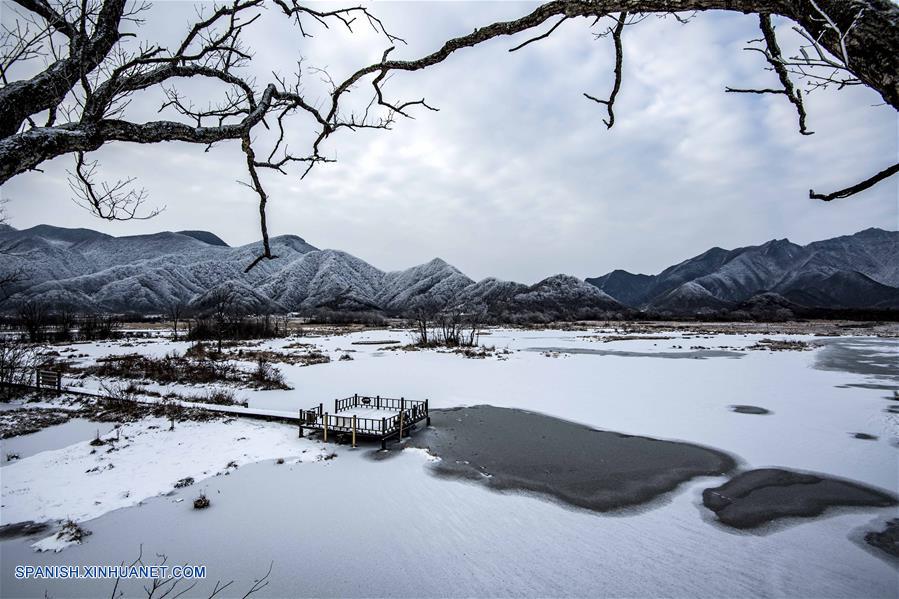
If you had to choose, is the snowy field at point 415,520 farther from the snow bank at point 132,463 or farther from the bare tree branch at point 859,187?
the bare tree branch at point 859,187

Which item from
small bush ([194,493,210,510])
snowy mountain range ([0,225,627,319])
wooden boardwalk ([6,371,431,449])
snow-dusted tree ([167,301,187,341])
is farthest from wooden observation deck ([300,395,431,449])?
snowy mountain range ([0,225,627,319])

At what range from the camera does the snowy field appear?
600 cm

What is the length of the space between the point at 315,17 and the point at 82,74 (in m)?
1.95

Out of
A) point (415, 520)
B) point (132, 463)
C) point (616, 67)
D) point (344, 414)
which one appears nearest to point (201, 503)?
point (132, 463)

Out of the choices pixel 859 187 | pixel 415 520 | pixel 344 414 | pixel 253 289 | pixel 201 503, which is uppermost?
pixel 253 289

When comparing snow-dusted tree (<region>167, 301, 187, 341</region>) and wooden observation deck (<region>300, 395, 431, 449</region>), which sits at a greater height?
snow-dusted tree (<region>167, 301, 187, 341</region>)

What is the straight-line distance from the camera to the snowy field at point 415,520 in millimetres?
6000

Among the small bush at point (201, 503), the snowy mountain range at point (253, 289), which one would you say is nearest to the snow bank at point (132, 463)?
the small bush at point (201, 503)

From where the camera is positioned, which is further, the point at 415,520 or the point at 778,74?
the point at 415,520

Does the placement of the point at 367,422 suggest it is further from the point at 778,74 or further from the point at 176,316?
the point at 176,316

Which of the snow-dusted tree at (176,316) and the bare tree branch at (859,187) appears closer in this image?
the bare tree branch at (859,187)

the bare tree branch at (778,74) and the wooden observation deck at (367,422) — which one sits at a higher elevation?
the bare tree branch at (778,74)

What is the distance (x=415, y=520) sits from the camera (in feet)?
25.3

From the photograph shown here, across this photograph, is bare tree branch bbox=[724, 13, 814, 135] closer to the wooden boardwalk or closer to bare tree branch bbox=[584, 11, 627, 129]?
bare tree branch bbox=[584, 11, 627, 129]
